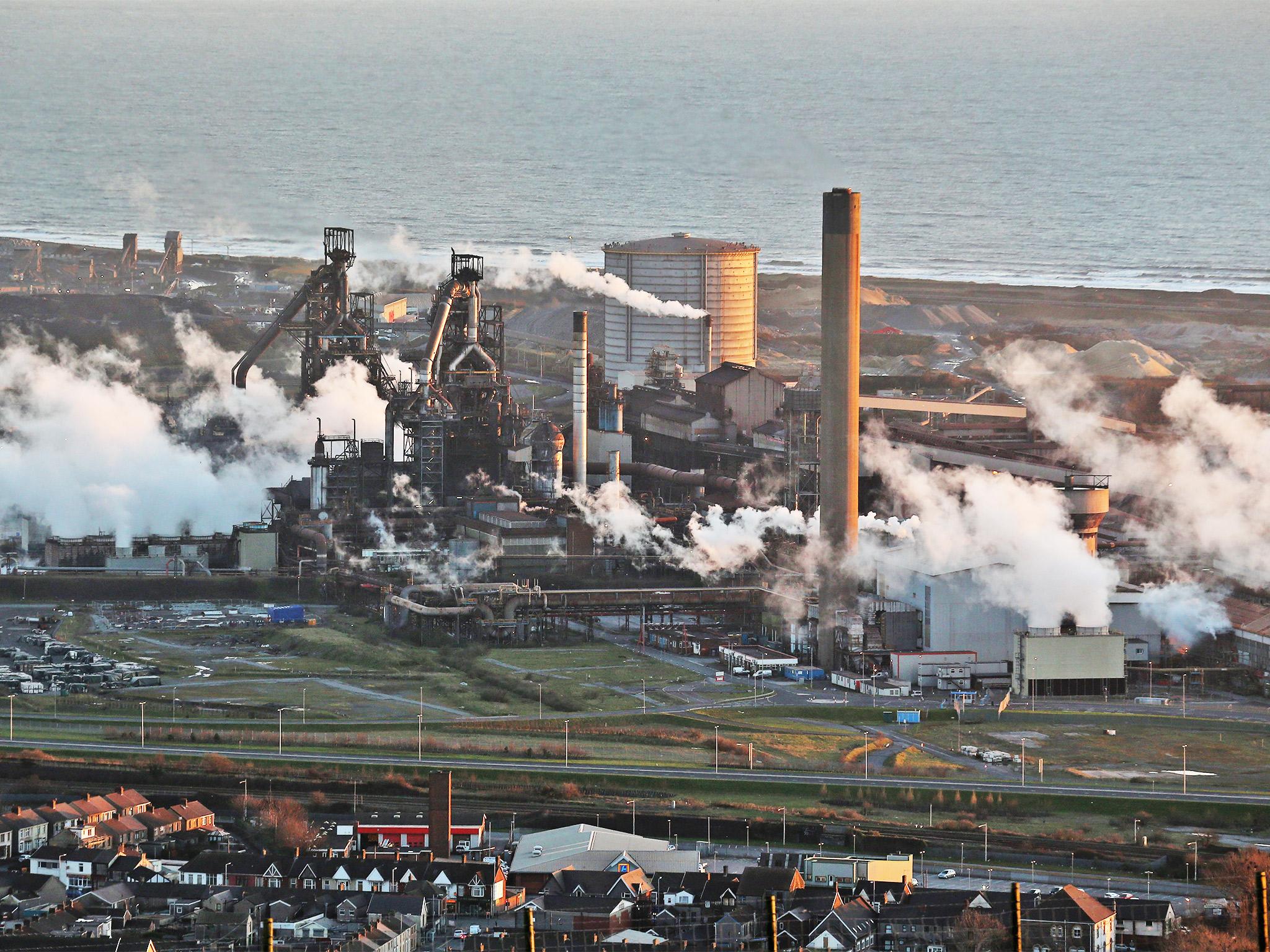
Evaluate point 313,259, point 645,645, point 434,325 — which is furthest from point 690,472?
point 313,259

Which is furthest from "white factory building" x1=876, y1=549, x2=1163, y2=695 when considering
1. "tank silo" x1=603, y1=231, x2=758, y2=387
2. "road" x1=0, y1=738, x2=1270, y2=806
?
"tank silo" x1=603, y1=231, x2=758, y2=387

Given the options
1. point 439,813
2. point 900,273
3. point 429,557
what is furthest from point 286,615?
point 900,273

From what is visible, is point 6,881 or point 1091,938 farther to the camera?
point 6,881

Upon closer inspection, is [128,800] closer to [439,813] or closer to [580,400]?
[439,813]

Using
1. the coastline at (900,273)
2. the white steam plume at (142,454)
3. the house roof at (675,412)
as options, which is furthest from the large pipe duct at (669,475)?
the coastline at (900,273)

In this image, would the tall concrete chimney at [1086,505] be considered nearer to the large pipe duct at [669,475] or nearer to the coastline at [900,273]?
the large pipe duct at [669,475]

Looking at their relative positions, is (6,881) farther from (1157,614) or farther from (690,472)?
(690,472)
